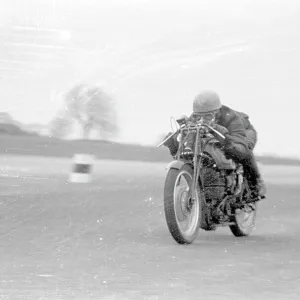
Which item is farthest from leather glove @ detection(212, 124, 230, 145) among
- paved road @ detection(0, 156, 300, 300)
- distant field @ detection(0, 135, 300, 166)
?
distant field @ detection(0, 135, 300, 166)

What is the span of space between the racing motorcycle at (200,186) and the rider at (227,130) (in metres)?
0.06

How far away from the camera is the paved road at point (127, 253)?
734cm

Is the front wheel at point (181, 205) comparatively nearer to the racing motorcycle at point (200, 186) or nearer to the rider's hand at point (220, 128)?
the racing motorcycle at point (200, 186)

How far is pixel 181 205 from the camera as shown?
9859mm

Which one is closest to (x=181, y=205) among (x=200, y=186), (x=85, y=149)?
(x=200, y=186)

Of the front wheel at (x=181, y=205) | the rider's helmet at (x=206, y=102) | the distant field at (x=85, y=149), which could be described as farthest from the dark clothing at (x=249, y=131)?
the distant field at (x=85, y=149)

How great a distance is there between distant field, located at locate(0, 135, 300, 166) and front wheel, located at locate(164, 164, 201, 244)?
20.4 metres

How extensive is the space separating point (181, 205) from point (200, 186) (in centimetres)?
47

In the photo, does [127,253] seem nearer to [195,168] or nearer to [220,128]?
[195,168]

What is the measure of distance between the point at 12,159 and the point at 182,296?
2096cm

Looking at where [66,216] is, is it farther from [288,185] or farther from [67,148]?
[67,148]

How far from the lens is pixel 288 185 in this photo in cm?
2148

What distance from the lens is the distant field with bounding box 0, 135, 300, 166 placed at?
32.6 meters

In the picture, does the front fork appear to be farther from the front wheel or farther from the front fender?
the front fender
